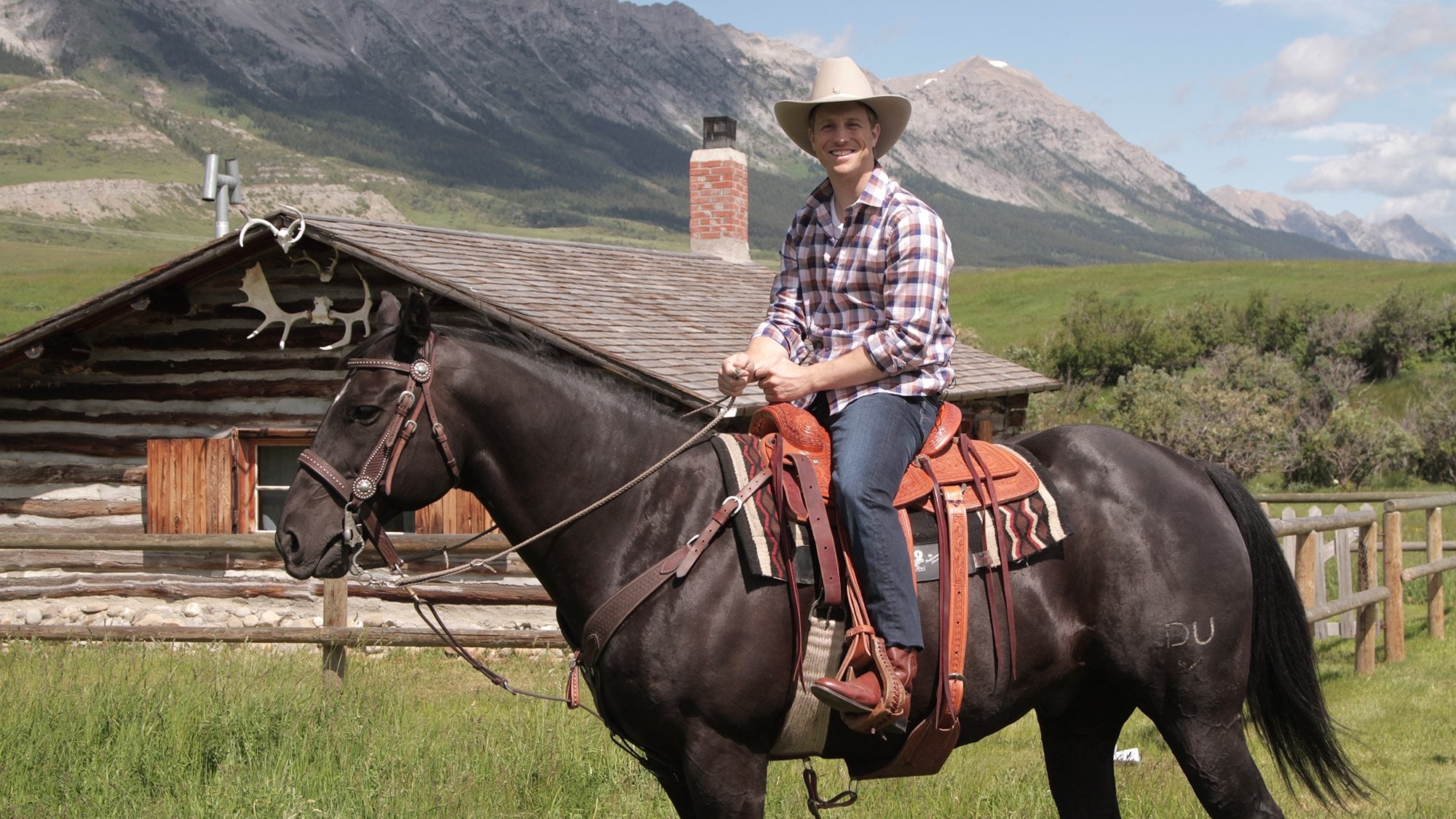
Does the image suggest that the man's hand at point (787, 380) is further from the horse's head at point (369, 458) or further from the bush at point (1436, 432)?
the bush at point (1436, 432)

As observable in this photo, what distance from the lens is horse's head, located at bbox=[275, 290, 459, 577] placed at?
10.8ft

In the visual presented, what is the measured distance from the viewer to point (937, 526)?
3.60 metres

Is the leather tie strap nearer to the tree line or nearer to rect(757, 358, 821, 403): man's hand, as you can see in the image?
rect(757, 358, 821, 403): man's hand

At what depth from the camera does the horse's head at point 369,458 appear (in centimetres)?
331

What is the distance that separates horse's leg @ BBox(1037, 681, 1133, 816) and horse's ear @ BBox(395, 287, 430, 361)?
2610 millimetres

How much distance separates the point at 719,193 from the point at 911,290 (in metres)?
14.8

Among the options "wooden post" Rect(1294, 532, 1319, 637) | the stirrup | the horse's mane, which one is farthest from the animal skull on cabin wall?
the stirrup

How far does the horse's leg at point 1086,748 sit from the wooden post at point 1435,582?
799 cm

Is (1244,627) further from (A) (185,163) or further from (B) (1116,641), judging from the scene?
(A) (185,163)

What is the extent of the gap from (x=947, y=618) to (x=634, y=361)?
709cm

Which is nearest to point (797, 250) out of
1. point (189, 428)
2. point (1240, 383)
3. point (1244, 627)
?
point (1244, 627)

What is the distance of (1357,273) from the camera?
2244 inches

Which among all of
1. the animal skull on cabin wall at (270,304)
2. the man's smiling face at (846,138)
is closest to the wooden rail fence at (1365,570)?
the man's smiling face at (846,138)

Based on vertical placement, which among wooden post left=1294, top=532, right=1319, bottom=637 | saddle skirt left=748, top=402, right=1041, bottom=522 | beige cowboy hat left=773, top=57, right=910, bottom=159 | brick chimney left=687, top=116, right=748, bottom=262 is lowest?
wooden post left=1294, top=532, right=1319, bottom=637
